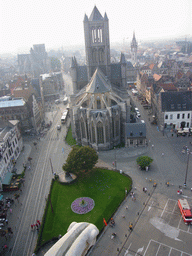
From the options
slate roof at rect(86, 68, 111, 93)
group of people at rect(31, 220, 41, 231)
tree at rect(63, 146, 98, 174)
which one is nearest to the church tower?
slate roof at rect(86, 68, 111, 93)

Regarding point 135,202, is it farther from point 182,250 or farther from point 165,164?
point 165,164

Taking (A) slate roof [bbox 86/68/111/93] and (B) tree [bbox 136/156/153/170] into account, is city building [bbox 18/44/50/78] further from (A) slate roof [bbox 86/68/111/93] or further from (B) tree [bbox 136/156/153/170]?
(B) tree [bbox 136/156/153/170]

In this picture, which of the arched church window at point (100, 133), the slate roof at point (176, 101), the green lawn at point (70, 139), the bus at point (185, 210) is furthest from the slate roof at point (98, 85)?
the bus at point (185, 210)

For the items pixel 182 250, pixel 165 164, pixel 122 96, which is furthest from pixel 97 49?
pixel 182 250

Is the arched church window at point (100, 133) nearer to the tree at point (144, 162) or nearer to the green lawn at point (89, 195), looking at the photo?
the green lawn at point (89, 195)

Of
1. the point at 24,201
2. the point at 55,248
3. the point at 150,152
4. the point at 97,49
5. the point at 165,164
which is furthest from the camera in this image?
the point at 97,49

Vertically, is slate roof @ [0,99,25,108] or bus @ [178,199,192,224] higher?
slate roof @ [0,99,25,108]

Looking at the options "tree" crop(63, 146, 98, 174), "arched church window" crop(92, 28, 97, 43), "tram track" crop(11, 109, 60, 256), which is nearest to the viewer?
"tram track" crop(11, 109, 60, 256)
